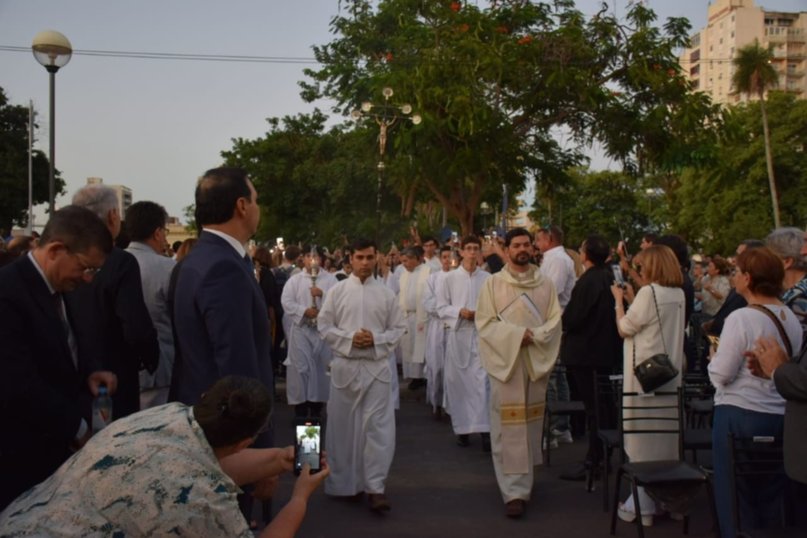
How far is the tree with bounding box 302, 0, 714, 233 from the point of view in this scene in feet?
64.5

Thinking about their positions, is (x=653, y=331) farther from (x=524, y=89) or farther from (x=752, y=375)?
(x=524, y=89)

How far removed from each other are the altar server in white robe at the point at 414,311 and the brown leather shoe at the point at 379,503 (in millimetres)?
6373

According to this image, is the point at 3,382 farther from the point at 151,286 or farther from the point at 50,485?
the point at 151,286

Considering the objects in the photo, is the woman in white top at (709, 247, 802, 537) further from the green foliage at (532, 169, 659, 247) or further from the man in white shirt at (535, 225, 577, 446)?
the green foliage at (532, 169, 659, 247)

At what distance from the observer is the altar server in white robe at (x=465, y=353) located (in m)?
9.74

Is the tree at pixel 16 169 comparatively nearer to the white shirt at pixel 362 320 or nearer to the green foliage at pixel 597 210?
the green foliage at pixel 597 210

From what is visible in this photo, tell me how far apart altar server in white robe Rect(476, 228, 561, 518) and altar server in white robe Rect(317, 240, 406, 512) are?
0.84 metres

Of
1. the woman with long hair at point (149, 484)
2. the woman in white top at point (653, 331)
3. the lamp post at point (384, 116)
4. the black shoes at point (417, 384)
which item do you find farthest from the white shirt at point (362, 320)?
the lamp post at point (384, 116)

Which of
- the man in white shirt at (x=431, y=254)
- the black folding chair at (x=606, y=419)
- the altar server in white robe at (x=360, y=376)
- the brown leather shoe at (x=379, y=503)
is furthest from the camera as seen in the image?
the man in white shirt at (x=431, y=254)

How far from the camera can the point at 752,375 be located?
201 inches

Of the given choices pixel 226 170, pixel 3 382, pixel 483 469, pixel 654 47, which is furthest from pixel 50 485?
pixel 654 47

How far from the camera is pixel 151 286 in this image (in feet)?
18.6

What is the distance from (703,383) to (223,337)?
18.9 ft

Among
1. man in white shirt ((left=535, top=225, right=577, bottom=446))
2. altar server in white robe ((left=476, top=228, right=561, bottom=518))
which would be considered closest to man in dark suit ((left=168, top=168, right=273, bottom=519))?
altar server in white robe ((left=476, top=228, right=561, bottom=518))
